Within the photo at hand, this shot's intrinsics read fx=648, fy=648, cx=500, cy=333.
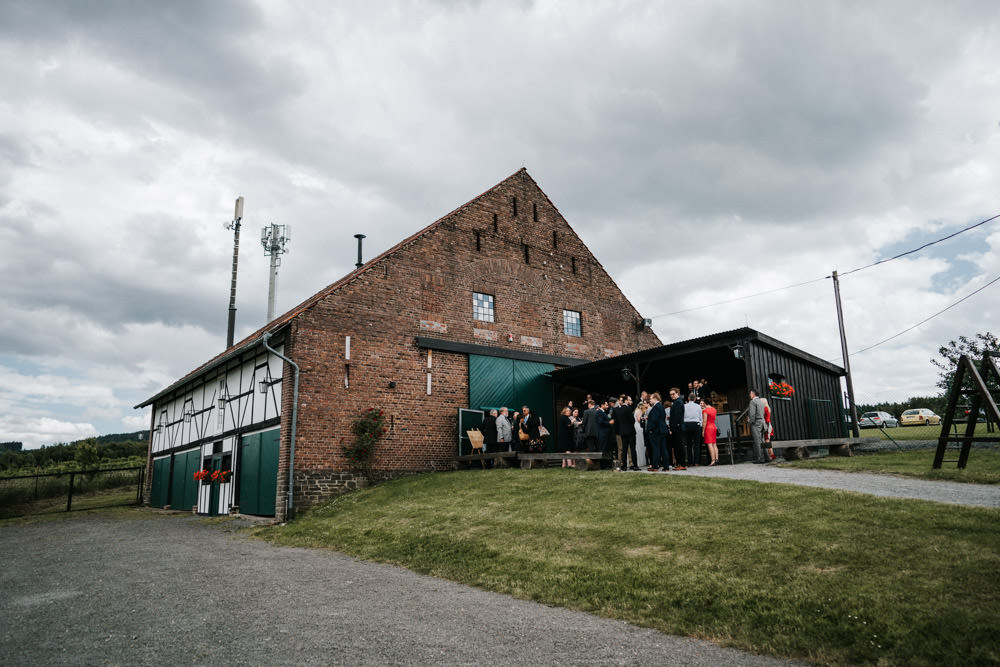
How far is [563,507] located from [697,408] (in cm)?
491

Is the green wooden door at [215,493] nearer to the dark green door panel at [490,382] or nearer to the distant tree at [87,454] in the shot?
the dark green door panel at [490,382]

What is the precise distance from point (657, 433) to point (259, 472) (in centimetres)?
966

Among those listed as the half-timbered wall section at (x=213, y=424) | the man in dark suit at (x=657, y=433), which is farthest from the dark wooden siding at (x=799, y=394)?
the half-timbered wall section at (x=213, y=424)

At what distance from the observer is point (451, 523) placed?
990 centimetres

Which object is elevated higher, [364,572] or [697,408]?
[697,408]

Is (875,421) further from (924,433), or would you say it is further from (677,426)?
(677,426)

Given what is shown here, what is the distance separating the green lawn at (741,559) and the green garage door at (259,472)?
15.9 feet

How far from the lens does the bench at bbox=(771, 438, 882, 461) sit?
1362 cm

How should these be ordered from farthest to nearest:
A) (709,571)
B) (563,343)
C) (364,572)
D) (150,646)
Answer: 1. (563,343)
2. (364,572)
3. (709,571)
4. (150,646)

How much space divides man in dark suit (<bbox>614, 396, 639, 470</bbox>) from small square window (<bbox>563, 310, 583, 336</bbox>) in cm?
746

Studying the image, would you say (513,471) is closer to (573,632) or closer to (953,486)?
(953,486)

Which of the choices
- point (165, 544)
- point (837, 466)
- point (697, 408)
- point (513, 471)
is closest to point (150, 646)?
point (165, 544)

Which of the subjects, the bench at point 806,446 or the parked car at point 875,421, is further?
the parked car at point 875,421

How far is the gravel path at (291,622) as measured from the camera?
462 centimetres
